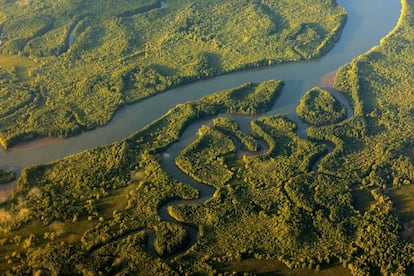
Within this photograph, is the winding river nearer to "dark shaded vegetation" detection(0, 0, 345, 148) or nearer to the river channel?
the river channel

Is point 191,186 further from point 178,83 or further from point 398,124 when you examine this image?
point 398,124

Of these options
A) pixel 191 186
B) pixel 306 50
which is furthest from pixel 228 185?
pixel 306 50

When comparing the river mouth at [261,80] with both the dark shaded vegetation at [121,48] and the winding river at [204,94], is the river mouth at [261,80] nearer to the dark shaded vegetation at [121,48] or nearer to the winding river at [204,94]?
the winding river at [204,94]

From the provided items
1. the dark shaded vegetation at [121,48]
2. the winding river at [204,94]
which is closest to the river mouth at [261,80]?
the winding river at [204,94]

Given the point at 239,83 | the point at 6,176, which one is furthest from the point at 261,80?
the point at 6,176

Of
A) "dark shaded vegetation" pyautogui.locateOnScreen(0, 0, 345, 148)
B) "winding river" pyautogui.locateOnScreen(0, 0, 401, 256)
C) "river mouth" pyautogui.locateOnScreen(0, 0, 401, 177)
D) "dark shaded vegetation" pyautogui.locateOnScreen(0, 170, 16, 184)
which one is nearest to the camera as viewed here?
"dark shaded vegetation" pyautogui.locateOnScreen(0, 170, 16, 184)

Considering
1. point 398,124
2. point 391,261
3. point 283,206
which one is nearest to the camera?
point 391,261

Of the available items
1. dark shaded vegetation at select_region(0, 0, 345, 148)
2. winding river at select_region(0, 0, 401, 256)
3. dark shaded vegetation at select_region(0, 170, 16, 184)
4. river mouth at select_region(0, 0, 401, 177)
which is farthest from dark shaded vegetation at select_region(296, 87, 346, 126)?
dark shaded vegetation at select_region(0, 170, 16, 184)
